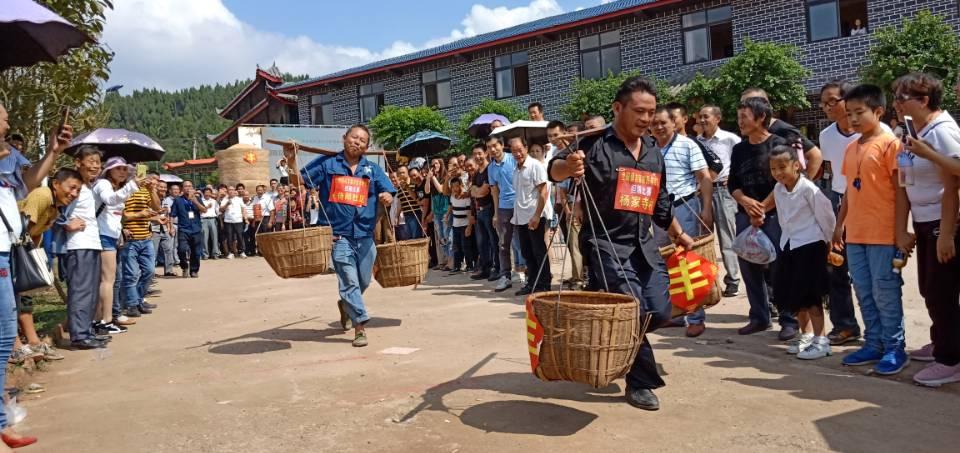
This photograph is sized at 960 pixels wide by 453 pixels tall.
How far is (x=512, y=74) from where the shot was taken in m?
24.9

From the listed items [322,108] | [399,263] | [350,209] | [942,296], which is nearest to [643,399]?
[942,296]

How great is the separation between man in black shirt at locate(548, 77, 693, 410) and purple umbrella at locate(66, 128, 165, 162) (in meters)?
7.18

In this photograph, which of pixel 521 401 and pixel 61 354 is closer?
pixel 521 401

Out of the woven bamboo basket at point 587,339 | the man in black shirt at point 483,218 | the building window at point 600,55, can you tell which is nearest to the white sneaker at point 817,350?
the woven bamboo basket at point 587,339

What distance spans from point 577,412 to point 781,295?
2249 millimetres

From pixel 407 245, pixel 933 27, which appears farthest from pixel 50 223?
pixel 933 27

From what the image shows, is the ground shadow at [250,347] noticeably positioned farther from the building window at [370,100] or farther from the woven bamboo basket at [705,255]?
the building window at [370,100]

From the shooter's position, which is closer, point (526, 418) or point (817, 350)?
point (526, 418)

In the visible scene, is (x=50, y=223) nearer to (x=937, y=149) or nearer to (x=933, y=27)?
(x=937, y=149)

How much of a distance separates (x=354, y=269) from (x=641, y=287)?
3.18 m

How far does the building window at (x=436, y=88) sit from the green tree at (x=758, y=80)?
37.0ft

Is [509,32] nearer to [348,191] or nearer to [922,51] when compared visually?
[922,51]

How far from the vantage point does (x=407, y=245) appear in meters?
7.00

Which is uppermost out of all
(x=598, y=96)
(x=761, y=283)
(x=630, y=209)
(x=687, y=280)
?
(x=598, y=96)
